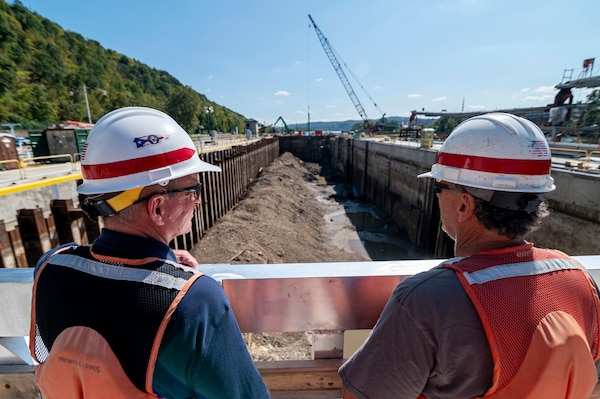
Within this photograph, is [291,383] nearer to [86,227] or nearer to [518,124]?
[518,124]

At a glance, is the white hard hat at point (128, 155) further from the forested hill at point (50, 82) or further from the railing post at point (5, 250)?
the forested hill at point (50, 82)

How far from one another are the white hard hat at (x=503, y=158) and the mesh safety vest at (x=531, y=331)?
15.1 inches

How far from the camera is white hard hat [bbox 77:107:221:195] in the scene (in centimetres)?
124

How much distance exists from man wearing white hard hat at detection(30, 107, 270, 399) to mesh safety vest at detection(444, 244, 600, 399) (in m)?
0.87

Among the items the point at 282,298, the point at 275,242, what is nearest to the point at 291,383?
the point at 282,298

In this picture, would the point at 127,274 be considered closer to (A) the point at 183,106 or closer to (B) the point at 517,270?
(B) the point at 517,270

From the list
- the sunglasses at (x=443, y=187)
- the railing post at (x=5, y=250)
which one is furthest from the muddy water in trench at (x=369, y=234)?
the sunglasses at (x=443, y=187)

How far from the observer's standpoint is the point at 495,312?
1.01 meters

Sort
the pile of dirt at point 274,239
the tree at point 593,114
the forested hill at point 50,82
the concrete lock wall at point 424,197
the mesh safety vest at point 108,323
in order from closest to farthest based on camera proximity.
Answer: the mesh safety vest at point 108,323 < the pile of dirt at point 274,239 < the concrete lock wall at point 424,197 < the tree at point 593,114 < the forested hill at point 50,82

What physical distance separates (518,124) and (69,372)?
81.3 inches

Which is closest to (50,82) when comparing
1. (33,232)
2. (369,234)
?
(369,234)

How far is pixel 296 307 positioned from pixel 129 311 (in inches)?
34.4

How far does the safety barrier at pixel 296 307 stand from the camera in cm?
156

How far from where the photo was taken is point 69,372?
1.03 metres
